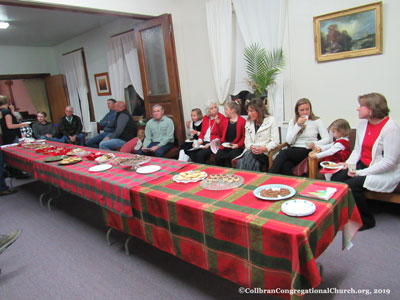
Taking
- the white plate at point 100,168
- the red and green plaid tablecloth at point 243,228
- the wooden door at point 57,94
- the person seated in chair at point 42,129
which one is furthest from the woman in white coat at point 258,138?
the wooden door at point 57,94

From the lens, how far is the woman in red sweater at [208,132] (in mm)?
3740

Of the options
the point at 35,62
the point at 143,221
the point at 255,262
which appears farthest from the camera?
the point at 35,62

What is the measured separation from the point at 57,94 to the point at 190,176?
22.9 feet

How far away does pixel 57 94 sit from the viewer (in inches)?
299

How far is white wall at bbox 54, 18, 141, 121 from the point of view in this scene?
5.79 meters

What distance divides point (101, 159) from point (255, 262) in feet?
6.16

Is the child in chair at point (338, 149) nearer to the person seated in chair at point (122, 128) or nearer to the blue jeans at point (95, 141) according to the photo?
the person seated in chair at point (122, 128)

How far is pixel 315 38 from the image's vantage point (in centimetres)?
327

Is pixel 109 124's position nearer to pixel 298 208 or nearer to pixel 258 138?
pixel 258 138

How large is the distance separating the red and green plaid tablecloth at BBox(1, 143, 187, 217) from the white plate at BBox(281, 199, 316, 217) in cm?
102

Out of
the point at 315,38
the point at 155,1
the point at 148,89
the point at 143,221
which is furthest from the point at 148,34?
the point at 143,221

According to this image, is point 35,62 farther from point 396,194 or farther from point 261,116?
point 396,194

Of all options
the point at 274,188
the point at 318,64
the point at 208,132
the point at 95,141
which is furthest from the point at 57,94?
the point at 274,188

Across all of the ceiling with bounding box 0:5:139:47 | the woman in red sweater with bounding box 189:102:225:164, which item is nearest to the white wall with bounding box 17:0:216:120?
the woman in red sweater with bounding box 189:102:225:164
